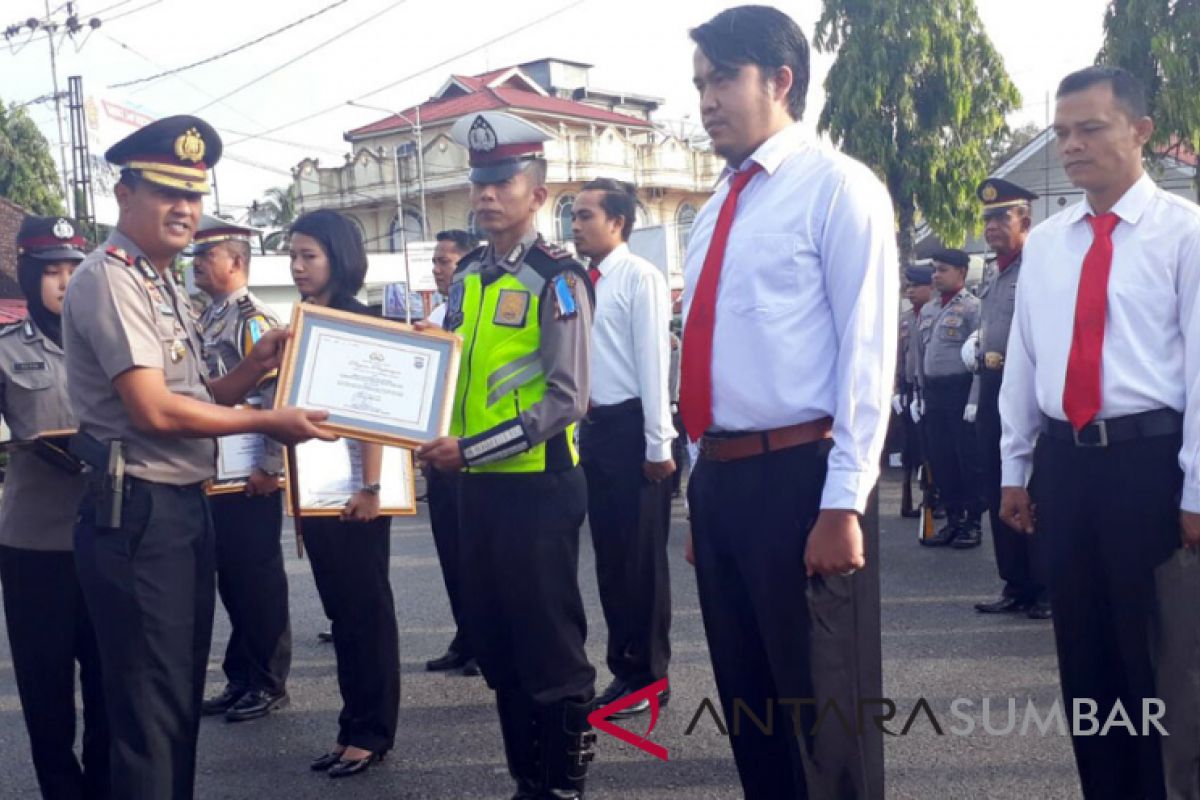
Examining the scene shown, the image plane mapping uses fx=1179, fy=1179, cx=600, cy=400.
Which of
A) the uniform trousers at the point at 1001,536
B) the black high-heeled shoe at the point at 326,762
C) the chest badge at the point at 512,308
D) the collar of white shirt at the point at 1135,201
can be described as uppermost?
the collar of white shirt at the point at 1135,201

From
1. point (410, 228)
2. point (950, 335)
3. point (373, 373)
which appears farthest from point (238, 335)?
point (410, 228)

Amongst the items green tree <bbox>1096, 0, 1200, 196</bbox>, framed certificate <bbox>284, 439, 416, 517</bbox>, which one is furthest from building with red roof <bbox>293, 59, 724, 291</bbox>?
framed certificate <bbox>284, 439, 416, 517</bbox>

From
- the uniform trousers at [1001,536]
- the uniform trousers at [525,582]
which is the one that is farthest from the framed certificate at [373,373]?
the uniform trousers at [1001,536]

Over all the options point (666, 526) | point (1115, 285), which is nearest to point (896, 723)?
point (666, 526)

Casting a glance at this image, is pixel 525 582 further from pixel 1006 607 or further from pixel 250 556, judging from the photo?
pixel 1006 607

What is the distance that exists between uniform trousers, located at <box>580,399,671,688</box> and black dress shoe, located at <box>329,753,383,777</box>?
1.23 meters

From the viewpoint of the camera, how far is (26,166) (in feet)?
112

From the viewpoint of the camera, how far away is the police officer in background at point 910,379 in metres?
9.88

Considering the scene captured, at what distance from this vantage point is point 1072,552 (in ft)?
10.7

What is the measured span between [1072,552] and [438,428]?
75.0 inches

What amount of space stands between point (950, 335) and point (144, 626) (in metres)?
6.74

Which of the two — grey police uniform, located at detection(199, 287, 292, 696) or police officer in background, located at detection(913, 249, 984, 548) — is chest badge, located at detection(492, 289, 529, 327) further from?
police officer in background, located at detection(913, 249, 984, 548)

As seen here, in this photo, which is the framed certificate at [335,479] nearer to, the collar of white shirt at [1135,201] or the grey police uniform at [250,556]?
the grey police uniform at [250,556]

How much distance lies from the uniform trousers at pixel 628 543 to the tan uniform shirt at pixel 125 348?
2229 mm
